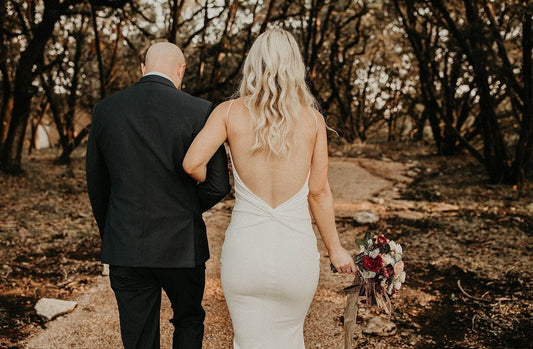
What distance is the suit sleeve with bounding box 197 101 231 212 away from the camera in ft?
9.16

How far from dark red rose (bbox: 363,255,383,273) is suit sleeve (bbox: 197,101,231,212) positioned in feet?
2.91

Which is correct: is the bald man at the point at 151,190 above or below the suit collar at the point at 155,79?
below

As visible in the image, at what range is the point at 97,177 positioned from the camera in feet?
9.52

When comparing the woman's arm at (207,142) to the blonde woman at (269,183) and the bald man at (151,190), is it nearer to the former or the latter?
the blonde woman at (269,183)

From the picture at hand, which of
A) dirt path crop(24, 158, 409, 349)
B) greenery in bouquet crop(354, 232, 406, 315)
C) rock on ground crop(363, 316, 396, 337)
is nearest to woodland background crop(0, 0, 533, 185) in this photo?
dirt path crop(24, 158, 409, 349)

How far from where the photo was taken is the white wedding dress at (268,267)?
246 centimetres

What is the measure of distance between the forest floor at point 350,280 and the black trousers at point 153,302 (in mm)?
1246

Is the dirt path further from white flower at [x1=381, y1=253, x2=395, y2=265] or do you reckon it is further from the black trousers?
white flower at [x1=381, y1=253, x2=395, y2=265]

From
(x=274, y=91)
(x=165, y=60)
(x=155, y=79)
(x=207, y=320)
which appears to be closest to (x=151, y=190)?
(x=155, y=79)

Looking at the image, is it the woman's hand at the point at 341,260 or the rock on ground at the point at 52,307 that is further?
the rock on ground at the point at 52,307

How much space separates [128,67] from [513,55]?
13393 mm

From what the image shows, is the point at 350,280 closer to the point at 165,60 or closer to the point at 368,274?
the point at 368,274

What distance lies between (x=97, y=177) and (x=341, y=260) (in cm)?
145

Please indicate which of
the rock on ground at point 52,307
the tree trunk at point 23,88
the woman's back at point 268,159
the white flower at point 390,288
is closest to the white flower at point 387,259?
the white flower at point 390,288
